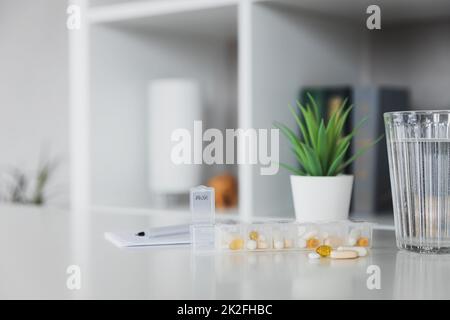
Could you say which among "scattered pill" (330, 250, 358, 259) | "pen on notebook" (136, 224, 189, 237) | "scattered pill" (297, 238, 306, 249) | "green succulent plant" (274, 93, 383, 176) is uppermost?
"green succulent plant" (274, 93, 383, 176)

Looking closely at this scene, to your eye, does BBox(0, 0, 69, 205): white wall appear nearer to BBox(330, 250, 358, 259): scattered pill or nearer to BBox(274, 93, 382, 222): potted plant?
BBox(274, 93, 382, 222): potted plant

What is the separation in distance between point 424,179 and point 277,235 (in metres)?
0.22

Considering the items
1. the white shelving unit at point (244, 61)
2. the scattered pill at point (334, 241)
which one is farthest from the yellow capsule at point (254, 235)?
the white shelving unit at point (244, 61)

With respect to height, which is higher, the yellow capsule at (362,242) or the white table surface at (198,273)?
the yellow capsule at (362,242)

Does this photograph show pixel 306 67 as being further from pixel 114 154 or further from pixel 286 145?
pixel 114 154

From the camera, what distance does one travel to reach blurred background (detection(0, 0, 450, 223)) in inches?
53.6

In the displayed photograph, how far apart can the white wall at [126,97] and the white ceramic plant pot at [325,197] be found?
696 mm

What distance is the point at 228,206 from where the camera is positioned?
65.5 inches

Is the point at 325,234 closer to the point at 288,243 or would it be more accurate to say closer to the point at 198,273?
the point at 288,243

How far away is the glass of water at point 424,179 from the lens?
34.6 inches

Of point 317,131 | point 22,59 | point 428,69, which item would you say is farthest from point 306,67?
point 22,59

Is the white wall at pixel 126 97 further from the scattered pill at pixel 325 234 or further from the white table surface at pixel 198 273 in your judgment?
the scattered pill at pixel 325 234

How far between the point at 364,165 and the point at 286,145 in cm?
17

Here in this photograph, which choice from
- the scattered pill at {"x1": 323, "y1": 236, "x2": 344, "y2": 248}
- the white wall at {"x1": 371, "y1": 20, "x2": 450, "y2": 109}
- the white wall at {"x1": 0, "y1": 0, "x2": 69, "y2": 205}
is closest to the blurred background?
the white wall at {"x1": 371, "y1": 20, "x2": 450, "y2": 109}
